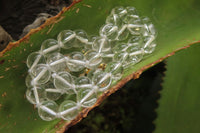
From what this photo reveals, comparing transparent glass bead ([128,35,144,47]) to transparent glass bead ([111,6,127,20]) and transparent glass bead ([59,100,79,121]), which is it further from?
transparent glass bead ([59,100,79,121])

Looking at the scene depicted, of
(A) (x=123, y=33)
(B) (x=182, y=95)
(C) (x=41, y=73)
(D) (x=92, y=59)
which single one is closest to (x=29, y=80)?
(C) (x=41, y=73)

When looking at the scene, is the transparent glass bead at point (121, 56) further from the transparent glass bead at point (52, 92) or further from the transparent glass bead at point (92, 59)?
the transparent glass bead at point (52, 92)

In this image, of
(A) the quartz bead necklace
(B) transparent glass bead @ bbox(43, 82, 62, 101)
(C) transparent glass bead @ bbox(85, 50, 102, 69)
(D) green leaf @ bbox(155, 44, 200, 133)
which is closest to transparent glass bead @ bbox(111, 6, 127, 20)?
(A) the quartz bead necklace

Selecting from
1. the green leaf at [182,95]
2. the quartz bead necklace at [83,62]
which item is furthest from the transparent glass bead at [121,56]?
the green leaf at [182,95]

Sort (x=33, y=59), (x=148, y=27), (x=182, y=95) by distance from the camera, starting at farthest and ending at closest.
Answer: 1. (x=182, y=95)
2. (x=148, y=27)
3. (x=33, y=59)

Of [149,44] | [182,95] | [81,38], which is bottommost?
[182,95]

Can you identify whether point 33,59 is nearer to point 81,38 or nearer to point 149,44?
point 81,38
